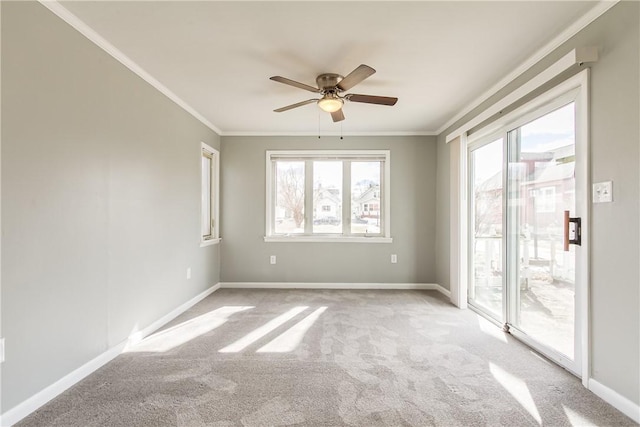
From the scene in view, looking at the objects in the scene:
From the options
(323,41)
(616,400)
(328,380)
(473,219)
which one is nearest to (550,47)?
(323,41)

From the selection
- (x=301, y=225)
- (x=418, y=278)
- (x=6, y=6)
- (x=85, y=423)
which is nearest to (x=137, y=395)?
(x=85, y=423)

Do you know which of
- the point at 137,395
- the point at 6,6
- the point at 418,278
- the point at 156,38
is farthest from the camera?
the point at 418,278

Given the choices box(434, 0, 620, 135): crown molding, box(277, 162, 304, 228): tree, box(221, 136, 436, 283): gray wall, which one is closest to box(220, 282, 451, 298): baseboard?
box(221, 136, 436, 283): gray wall

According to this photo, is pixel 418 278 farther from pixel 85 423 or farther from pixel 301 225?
pixel 85 423

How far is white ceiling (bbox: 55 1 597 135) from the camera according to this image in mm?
1868

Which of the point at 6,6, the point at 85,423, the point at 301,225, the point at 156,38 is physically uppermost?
the point at 156,38

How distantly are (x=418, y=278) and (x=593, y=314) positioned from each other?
2.77m

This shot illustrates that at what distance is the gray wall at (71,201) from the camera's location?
163cm

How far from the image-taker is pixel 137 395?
189 centimetres

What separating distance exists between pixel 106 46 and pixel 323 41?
160 cm

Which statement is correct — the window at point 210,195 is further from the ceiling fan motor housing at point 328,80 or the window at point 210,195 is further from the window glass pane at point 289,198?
the ceiling fan motor housing at point 328,80

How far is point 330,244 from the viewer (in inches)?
184

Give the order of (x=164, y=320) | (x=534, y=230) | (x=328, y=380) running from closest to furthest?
(x=328, y=380) < (x=534, y=230) < (x=164, y=320)

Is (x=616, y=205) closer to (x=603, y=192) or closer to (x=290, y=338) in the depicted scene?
(x=603, y=192)
